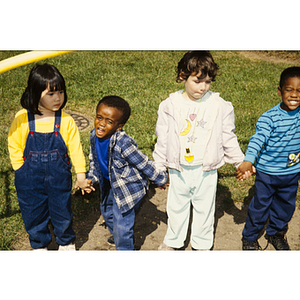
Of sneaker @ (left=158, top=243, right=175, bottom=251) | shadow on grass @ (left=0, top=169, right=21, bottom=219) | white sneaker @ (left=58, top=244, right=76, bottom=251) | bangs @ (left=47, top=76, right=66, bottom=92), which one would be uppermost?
bangs @ (left=47, top=76, right=66, bottom=92)

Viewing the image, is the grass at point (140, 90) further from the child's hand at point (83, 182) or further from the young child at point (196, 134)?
the young child at point (196, 134)

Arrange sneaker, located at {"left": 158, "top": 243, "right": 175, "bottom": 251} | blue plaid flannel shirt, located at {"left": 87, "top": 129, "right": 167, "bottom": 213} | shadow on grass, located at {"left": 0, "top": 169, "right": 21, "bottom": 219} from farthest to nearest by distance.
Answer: shadow on grass, located at {"left": 0, "top": 169, "right": 21, "bottom": 219}, sneaker, located at {"left": 158, "top": 243, "right": 175, "bottom": 251}, blue plaid flannel shirt, located at {"left": 87, "top": 129, "right": 167, "bottom": 213}

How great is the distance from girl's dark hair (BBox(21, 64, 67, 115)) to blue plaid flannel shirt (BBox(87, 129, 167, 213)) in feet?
1.90

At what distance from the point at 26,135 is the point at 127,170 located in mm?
932

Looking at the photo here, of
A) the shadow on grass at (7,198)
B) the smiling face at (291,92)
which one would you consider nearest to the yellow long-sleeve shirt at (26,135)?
the shadow on grass at (7,198)

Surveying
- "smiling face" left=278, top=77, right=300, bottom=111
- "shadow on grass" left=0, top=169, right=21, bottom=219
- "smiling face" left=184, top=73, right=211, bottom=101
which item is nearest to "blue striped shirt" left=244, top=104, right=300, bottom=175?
"smiling face" left=278, top=77, right=300, bottom=111

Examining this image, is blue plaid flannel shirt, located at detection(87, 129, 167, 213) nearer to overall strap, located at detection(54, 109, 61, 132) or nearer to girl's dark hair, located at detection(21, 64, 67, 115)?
overall strap, located at detection(54, 109, 61, 132)

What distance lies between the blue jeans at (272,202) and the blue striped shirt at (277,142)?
0.10m

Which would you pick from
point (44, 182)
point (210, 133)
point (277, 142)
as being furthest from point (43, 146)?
point (277, 142)

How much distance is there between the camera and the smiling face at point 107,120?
313 centimetres

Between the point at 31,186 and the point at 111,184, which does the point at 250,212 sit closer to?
the point at 111,184

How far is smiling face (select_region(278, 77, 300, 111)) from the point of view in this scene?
3211mm

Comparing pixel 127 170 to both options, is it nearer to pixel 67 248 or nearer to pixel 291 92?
pixel 67 248

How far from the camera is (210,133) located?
3.26 metres
